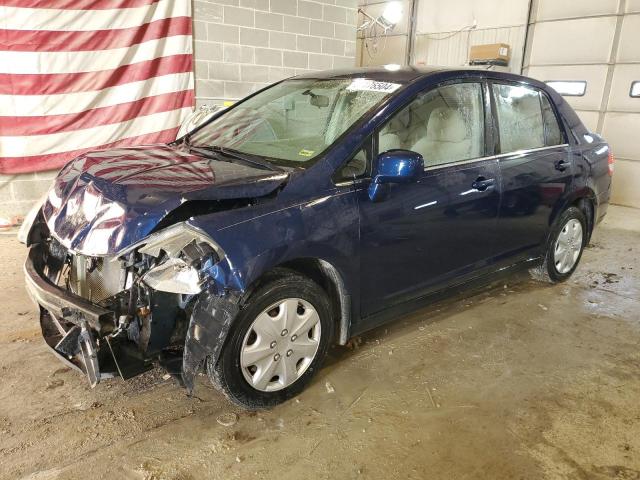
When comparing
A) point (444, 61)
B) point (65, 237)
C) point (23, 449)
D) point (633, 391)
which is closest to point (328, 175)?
point (65, 237)

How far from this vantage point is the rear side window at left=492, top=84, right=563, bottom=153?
323 centimetres

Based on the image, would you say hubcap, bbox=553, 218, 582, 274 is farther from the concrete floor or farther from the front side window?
the front side window

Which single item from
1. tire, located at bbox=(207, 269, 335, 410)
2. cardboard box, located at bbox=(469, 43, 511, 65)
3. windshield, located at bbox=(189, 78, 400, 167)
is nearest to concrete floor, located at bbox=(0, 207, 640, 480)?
tire, located at bbox=(207, 269, 335, 410)

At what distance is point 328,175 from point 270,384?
1016 mm

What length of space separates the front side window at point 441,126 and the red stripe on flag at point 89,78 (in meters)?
3.64

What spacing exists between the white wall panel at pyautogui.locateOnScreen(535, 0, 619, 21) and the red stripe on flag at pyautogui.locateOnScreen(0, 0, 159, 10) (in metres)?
6.24

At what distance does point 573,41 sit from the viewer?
8.00m

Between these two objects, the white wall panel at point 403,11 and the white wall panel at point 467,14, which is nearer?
the white wall panel at point 467,14

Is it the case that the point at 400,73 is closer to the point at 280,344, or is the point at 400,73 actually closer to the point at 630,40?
the point at 280,344

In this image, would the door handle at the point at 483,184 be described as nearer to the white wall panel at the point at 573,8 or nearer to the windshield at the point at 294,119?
the windshield at the point at 294,119

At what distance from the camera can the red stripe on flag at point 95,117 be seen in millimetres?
4914

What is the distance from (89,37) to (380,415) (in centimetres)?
462

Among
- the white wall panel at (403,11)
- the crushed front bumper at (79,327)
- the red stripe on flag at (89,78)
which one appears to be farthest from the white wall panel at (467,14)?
the crushed front bumper at (79,327)

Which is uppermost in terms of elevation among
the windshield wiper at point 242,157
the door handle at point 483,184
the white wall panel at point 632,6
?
the white wall panel at point 632,6
